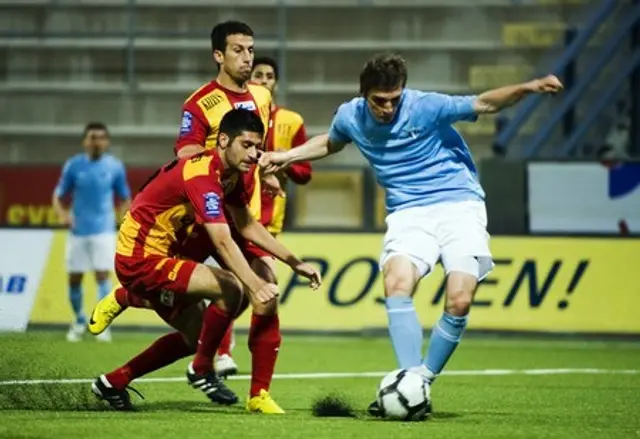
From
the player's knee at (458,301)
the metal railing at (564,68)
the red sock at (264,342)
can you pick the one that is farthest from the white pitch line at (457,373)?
the metal railing at (564,68)

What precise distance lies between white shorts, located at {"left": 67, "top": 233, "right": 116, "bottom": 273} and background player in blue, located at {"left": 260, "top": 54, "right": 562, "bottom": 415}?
7.41 m

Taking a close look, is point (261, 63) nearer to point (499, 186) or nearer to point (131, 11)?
point (499, 186)

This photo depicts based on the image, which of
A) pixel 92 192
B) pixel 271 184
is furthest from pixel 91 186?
pixel 271 184

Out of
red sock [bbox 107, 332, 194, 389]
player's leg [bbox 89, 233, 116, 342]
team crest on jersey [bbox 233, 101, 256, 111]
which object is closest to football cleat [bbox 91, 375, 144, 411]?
red sock [bbox 107, 332, 194, 389]

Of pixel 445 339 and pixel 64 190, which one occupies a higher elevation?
pixel 445 339

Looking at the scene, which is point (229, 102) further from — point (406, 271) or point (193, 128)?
point (406, 271)

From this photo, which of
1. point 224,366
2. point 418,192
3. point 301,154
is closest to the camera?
point 418,192

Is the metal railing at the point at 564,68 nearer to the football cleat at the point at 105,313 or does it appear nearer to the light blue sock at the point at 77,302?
the light blue sock at the point at 77,302

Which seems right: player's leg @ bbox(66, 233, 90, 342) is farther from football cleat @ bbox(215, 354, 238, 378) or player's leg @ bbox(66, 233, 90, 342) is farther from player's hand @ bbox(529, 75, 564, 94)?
player's hand @ bbox(529, 75, 564, 94)

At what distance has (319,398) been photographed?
9.66 meters

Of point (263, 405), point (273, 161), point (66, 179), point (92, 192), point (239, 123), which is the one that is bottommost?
point (92, 192)

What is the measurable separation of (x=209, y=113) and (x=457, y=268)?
202cm

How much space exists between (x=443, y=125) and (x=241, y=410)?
1953 millimetres

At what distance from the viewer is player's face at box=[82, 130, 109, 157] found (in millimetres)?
16484
